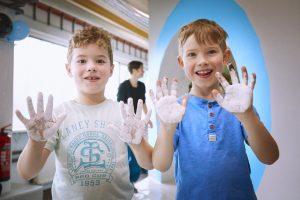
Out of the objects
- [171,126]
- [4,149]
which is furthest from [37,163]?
[4,149]

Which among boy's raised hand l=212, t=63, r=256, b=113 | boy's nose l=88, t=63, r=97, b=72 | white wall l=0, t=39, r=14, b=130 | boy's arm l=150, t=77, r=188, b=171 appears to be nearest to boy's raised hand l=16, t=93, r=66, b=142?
boy's nose l=88, t=63, r=97, b=72

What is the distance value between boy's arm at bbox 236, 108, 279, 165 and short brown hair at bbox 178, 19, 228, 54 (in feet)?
1.08

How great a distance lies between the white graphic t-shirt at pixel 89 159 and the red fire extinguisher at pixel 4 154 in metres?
1.75

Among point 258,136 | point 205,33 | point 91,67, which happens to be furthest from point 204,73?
point 91,67

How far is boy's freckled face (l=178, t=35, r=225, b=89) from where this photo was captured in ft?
3.22

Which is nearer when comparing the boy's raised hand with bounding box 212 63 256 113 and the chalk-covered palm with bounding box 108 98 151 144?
the boy's raised hand with bounding box 212 63 256 113

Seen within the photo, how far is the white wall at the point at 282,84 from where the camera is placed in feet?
6.87

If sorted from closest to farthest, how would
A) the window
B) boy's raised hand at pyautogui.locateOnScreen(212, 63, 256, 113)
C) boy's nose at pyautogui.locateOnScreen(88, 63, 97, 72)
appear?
boy's raised hand at pyautogui.locateOnScreen(212, 63, 256, 113) → boy's nose at pyautogui.locateOnScreen(88, 63, 97, 72) → the window

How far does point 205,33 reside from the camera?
101 cm

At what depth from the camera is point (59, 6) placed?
10.7 ft

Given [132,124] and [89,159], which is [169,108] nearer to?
[132,124]

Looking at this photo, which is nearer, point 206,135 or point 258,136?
point 258,136

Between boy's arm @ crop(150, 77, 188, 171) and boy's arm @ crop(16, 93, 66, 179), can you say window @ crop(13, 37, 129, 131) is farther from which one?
boy's arm @ crop(150, 77, 188, 171)

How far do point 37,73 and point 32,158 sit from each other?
2.90 meters
